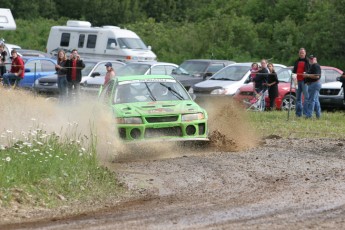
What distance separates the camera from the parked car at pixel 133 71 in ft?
109

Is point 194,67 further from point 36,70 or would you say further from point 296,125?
point 296,125

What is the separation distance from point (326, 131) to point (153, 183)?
9616mm

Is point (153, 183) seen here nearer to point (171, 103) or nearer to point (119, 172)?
point (119, 172)

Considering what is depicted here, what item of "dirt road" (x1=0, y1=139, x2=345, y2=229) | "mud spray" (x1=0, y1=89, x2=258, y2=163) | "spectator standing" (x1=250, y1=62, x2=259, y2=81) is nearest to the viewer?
"dirt road" (x1=0, y1=139, x2=345, y2=229)

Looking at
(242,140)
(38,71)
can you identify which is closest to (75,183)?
(242,140)

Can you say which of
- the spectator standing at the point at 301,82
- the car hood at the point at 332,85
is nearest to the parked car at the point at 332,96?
the car hood at the point at 332,85

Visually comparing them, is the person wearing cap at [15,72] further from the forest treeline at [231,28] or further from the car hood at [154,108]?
the forest treeline at [231,28]

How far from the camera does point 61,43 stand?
4641 centimetres

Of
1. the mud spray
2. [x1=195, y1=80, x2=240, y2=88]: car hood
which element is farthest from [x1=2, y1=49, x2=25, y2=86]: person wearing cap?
the mud spray

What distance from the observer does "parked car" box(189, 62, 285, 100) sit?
31.2m

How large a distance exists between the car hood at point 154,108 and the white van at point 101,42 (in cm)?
2517

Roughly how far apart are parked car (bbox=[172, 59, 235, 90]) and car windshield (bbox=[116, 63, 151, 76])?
3.61ft

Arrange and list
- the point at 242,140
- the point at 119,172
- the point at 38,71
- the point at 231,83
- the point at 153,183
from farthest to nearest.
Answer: the point at 38,71 < the point at 231,83 < the point at 242,140 < the point at 119,172 < the point at 153,183

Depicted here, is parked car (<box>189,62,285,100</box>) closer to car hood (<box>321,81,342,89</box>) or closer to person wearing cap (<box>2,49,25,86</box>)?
car hood (<box>321,81,342,89</box>)
